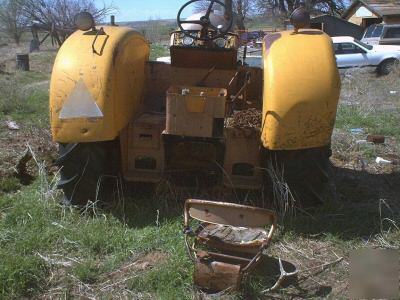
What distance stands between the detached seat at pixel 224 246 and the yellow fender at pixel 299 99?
69 cm

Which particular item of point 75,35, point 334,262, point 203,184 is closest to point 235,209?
point 334,262

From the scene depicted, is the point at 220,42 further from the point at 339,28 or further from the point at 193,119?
the point at 339,28

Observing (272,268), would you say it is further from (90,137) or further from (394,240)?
(90,137)

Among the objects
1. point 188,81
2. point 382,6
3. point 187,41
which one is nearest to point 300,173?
point 188,81

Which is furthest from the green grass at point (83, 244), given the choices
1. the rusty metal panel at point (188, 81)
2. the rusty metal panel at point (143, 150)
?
the rusty metal panel at point (188, 81)

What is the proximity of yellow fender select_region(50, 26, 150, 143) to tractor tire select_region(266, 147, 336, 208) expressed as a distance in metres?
1.19

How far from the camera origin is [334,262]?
3488 mm

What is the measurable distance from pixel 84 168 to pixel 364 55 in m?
15.2

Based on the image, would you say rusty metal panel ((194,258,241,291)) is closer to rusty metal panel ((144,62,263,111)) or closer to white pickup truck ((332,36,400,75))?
rusty metal panel ((144,62,263,111))

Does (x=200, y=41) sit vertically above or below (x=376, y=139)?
above

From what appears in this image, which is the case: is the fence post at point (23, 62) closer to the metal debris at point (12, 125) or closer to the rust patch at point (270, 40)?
the metal debris at point (12, 125)

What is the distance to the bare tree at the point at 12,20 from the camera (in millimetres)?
41094

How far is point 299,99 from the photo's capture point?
11.9 ft

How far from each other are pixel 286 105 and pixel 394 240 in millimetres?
1218
